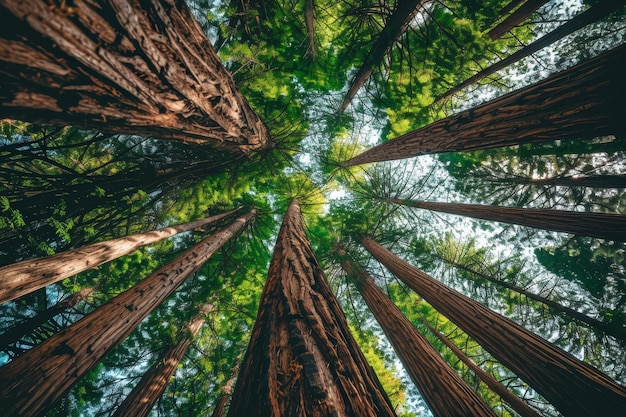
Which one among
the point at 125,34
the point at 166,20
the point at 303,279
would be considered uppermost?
the point at 166,20

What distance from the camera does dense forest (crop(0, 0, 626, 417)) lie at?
1.20 meters

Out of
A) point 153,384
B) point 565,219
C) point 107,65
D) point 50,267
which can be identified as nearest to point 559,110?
point 107,65

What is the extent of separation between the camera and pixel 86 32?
41.4 inches

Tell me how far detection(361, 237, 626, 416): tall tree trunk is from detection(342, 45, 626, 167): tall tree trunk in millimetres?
2356

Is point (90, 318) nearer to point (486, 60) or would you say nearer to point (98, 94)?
point (98, 94)

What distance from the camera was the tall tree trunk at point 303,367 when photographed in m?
0.87

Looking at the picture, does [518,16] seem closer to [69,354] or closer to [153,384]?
[69,354]

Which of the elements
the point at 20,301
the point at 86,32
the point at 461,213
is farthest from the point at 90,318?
the point at 461,213

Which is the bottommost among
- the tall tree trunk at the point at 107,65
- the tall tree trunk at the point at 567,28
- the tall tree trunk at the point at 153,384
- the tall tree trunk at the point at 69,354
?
the tall tree trunk at the point at 153,384

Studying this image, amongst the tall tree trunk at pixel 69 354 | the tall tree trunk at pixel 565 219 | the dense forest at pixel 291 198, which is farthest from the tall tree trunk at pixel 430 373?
the tall tree trunk at pixel 69 354

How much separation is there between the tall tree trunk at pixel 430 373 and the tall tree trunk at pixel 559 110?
257cm

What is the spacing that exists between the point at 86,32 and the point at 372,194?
6898 millimetres

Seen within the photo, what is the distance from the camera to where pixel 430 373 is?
3062mm

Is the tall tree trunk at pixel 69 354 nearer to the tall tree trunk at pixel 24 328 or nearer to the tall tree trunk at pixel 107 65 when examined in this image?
the tall tree trunk at pixel 24 328
